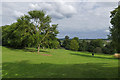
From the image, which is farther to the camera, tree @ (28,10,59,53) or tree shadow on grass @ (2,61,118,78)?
tree @ (28,10,59,53)

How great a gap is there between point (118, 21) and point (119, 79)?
5954mm

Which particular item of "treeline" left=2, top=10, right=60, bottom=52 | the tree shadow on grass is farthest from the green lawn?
"treeline" left=2, top=10, right=60, bottom=52

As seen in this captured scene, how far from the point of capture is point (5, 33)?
160 feet

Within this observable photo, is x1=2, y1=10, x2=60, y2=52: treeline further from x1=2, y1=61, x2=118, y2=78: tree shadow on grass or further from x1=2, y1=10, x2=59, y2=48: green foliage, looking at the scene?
x1=2, y1=61, x2=118, y2=78: tree shadow on grass

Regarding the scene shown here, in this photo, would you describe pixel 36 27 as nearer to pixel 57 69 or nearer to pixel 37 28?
pixel 37 28

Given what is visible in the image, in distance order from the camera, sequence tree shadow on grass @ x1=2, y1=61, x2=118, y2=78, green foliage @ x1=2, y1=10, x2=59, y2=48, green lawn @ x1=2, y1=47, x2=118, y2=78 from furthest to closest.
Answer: green foliage @ x1=2, y1=10, x2=59, y2=48
green lawn @ x1=2, y1=47, x2=118, y2=78
tree shadow on grass @ x1=2, y1=61, x2=118, y2=78

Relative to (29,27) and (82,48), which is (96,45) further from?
(29,27)

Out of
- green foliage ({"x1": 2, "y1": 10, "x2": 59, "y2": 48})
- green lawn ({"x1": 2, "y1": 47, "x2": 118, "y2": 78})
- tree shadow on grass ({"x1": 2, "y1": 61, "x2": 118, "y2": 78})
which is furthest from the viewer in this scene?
green foliage ({"x1": 2, "y1": 10, "x2": 59, "y2": 48})

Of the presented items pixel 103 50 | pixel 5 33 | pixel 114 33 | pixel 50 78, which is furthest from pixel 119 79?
pixel 103 50

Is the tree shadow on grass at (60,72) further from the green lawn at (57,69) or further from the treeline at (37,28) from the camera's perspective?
the treeline at (37,28)

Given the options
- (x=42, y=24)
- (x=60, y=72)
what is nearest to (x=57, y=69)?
(x=60, y=72)

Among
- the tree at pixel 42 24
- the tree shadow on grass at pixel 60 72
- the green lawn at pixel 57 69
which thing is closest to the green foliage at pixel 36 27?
the tree at pixel 42 24

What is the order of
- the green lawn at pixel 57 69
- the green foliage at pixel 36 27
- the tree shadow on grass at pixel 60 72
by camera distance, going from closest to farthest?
1. the tree shadow on grass at pixel 60 72
2. the green lawn at pixel 57 69
3. the green foliage at pixel 36 27

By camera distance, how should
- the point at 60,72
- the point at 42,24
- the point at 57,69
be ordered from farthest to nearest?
the point at 42,24
the point at 57,69
the point at 60,72
